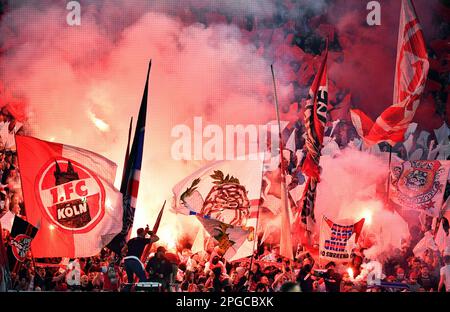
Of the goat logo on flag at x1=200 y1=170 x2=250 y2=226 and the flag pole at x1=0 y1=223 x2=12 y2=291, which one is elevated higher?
the goat logo on flag at x1=200 y1=170 x2=250 y2=226

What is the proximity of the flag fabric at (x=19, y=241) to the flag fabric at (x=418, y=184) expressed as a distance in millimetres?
4391

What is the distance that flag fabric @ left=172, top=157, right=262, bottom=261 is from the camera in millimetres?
14758

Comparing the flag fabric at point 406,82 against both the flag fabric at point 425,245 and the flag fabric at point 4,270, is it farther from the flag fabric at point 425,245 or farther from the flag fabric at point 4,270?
the flag fabric at point 4,270

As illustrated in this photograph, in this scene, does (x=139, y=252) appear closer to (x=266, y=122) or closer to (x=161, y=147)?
(x=161, y=147)

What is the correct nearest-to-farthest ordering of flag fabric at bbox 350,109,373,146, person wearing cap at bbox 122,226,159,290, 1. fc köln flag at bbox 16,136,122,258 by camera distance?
person wearing cap at bbox 122,226,159,290, 1. fc köln flag at bbox 16,136,122,258, flag fabric at bbox 350,109,373,146

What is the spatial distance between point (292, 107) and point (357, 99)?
0.80 m

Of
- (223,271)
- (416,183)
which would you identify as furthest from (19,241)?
(416,183)

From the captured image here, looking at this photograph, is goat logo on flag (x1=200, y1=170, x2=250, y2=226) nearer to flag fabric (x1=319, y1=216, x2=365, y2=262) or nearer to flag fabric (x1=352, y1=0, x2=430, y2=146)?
flag fabric (x1=319, y1=216, x2=365, y2=262)

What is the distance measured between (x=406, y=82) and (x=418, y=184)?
4.09 ft

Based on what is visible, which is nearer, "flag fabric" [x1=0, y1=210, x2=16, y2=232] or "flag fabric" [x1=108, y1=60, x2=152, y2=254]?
"flag fabric" [x1=0, y1=210, x2=16, y2=232]

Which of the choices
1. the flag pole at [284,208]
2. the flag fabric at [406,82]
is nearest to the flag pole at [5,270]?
the flag pole at [284,208]

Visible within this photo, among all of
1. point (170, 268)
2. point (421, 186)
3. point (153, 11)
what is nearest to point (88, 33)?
point (153, 11)

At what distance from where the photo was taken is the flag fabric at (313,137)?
14.8 metres

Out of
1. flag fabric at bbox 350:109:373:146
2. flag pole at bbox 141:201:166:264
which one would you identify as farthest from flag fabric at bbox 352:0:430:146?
flag pole at bbox 141:201:166:264
